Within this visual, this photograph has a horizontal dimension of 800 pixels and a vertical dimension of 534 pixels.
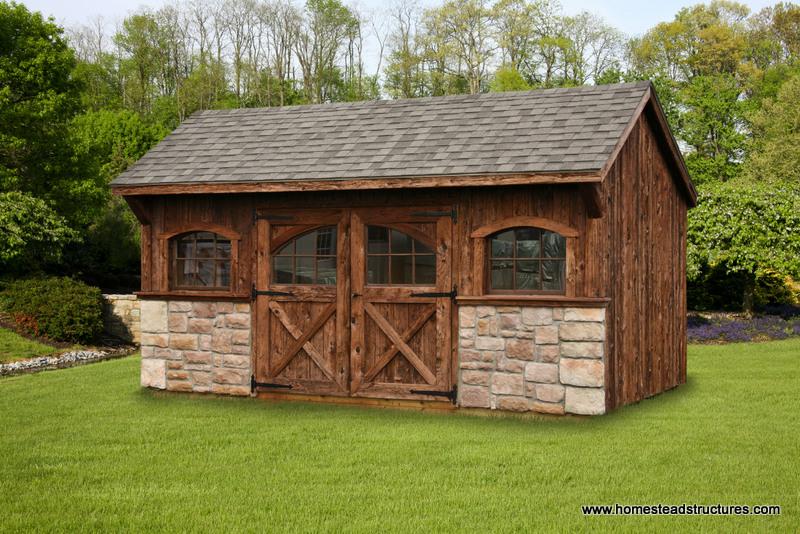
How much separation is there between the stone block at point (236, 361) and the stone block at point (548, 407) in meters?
3.68

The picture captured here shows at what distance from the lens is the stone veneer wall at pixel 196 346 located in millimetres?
12133

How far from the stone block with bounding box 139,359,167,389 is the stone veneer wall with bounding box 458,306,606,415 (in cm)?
400

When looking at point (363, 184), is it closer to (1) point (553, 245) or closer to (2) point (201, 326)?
(1) point (553, 245)

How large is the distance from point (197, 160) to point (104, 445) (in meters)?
4.47

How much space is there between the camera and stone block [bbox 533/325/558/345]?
34.2ft

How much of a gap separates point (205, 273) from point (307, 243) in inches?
60.7

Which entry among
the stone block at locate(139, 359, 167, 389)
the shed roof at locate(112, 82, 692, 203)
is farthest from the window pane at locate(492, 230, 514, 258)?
the stone block at locate(139, 359, 167, 389)

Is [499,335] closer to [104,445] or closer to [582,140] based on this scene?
[582,140]

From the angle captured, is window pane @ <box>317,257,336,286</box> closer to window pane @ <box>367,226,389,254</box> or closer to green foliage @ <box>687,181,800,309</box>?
window pane @ <box>367,226,389,254</box>

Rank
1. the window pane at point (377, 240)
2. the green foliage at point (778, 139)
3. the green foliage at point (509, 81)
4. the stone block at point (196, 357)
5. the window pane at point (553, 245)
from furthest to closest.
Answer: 1. the green foliage at point (509, 81)
2. the green foliage at point (778, 139)
3. the stone block at point (196, 357)
4. the window pane at point (377, 240)
5. the window pane at point (553, 245)

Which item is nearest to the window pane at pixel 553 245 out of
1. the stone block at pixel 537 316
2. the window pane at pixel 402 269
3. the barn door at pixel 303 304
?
the stone block at pixel 537 316

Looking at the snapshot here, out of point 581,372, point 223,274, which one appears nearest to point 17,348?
point 223,274

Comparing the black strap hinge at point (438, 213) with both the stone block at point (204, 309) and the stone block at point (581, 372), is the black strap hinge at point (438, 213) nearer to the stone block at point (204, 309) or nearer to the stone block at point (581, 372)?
the stone block at point (581, 372)

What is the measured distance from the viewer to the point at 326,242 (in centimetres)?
1175
